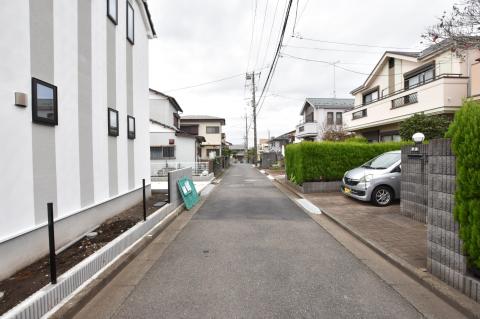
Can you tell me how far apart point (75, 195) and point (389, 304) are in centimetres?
541

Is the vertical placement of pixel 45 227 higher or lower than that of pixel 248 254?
higher

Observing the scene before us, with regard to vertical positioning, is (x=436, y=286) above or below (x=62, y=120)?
below

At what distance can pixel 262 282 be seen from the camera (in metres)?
3.51

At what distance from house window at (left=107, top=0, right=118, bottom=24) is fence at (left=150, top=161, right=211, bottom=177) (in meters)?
11.1

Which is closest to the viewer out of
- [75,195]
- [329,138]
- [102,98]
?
[75,195]

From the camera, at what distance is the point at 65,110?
4957mm

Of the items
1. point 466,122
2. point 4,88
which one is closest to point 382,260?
point 466,122

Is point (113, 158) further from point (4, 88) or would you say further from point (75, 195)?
point (4, 88)

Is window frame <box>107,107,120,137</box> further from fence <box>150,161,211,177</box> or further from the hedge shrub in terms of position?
fence <box>150,161,211,177</box>

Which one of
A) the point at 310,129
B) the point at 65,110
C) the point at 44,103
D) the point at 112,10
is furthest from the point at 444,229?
the point at 310,129

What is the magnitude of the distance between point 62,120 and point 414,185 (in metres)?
7.83

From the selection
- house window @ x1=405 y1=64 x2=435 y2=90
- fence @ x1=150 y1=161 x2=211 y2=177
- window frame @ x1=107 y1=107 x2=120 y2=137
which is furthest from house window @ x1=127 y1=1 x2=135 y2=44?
house window @ x1=405 y1=64 x2=435 y2=90

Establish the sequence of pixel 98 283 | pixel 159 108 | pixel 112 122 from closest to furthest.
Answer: pixel 98 283, pixel 112 122, pixel 159 108

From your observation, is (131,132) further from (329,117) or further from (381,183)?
(329,117)
